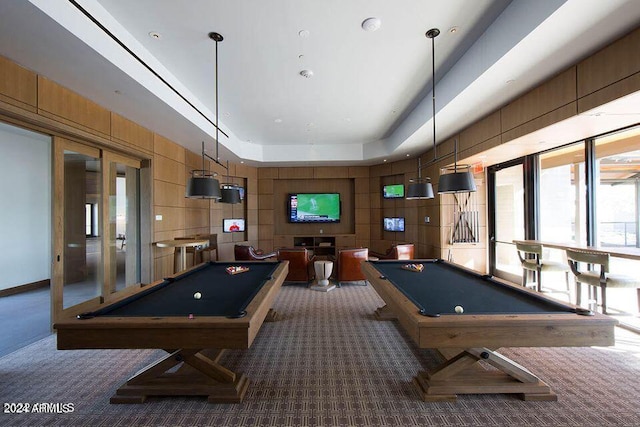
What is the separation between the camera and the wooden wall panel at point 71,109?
128 inches

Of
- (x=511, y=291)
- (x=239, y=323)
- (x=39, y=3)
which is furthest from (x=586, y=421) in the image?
(x=39, y=3)

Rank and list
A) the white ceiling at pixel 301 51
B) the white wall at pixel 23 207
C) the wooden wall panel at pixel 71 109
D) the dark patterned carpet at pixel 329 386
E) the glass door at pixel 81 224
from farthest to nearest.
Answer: the white wall at pixel 23 207
the glass door at pixel 81 224
the wooden wall panel at pixel 71 109
the white ceiling at pixel 301 51
the dark patterned carpet at pixel 329 386

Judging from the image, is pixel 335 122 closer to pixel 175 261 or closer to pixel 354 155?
pixel 354 155

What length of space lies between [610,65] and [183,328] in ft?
14.5

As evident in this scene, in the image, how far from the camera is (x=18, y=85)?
2.96 m

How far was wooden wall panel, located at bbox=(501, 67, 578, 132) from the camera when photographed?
314cm

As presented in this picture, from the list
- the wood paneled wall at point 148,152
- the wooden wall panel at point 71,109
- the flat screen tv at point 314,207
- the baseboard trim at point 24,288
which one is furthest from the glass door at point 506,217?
the baseboard trim at point 24,288

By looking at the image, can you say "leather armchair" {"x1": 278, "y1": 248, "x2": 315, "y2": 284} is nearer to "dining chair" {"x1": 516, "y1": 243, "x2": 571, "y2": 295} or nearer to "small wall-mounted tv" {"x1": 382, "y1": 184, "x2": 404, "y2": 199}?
"small wall-mounted tv" {"x1": 382, "y1": 184, "x2": 404, "y2": 199}

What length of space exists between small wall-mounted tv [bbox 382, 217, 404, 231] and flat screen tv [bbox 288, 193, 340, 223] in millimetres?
1532

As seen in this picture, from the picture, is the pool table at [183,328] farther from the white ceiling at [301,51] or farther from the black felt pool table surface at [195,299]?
the white ceiling at [301,51]

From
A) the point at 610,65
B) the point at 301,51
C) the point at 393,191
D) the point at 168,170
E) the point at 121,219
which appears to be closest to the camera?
the point at 610,65

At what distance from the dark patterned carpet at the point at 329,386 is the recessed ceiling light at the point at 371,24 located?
3482 millimetres

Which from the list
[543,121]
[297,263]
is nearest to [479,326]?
[543,121]

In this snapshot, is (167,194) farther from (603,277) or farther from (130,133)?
(603,277)
